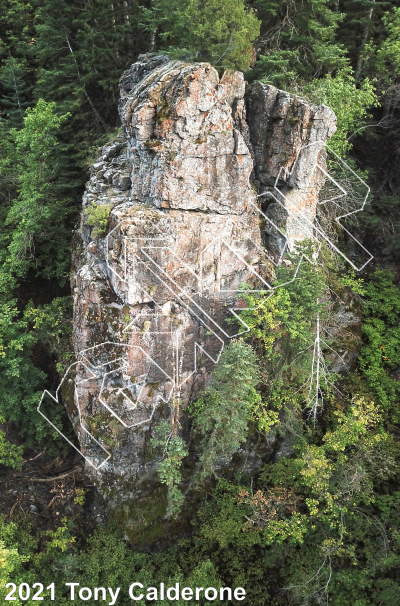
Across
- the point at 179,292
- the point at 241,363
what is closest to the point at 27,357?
the point at 179,292

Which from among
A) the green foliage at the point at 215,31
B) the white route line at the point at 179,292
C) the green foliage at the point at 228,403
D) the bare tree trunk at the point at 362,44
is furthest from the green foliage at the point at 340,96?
the green foliage at the point at 228,403

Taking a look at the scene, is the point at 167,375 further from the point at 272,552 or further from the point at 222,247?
the point at 272,552

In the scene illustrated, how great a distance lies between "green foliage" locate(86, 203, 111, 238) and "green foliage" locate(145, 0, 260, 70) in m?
4.70

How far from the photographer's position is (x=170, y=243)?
1060 cm

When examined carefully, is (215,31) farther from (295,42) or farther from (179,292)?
(179,292)

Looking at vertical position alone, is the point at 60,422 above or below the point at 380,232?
below

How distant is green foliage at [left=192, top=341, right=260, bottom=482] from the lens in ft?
32.3

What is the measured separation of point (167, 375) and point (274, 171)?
6.87 meters

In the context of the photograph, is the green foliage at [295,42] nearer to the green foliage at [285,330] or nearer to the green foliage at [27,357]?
the green foliage at [285,330]

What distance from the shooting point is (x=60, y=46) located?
15.1 meters

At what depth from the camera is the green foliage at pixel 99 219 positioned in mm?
10883

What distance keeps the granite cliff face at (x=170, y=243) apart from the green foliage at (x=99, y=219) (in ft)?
0.13

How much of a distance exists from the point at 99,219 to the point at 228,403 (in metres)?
6.04

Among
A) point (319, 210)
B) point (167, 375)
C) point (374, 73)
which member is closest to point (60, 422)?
point (167, 375)
